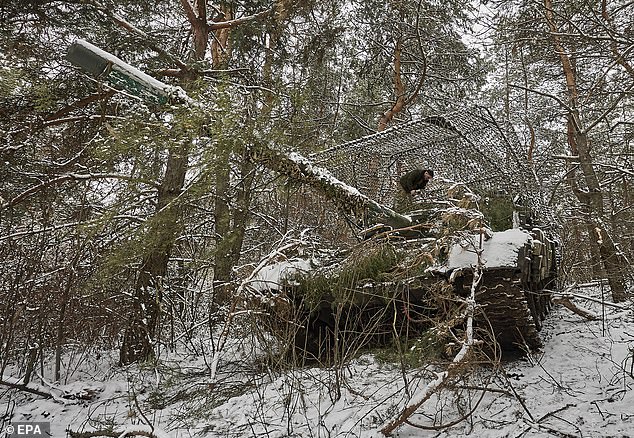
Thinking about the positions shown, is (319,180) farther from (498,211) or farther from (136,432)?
(136,432)

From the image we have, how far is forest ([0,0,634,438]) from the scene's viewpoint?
3.38 metres

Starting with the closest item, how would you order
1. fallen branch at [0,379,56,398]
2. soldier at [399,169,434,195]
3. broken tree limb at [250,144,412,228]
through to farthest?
broken tree limb at [250,144,412,228]
fallen branch at [0,379,56,398]
soldier at [399,169,434,195]

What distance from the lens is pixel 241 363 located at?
4875 mm

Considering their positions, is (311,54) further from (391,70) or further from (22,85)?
(22,85)

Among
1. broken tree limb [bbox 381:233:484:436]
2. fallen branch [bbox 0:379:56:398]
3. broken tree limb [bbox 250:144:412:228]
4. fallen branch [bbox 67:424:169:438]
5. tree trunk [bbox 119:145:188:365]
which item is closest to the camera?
broken tree limb [bbox 381:233:484:436]

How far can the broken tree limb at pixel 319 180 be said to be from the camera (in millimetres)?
4305

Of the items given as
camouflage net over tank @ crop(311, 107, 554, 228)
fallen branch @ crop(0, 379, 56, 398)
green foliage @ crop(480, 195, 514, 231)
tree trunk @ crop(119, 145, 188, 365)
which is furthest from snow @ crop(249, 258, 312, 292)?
fallen branch @ crop(0, 379, 56, 398)

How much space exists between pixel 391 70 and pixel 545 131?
12.2 ft

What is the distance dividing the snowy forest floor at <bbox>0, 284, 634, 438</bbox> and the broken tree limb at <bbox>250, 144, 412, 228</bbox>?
1410 mm

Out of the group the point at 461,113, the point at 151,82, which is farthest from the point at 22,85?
the point at 461,113

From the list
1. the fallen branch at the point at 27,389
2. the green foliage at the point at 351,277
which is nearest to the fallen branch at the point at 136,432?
the green foliage at the point at 351,277

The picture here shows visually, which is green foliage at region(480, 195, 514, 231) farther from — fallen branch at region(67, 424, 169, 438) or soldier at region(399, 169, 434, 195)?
fallen branch at region(67, 424, 169, 438)

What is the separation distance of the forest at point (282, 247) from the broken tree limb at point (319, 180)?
0.02m

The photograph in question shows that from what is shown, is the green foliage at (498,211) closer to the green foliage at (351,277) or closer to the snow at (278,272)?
the green foliage at (351,277)
